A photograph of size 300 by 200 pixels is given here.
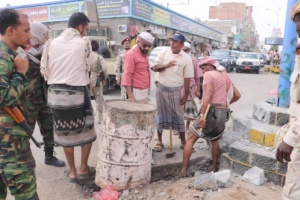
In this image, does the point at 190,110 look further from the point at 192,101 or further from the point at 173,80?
the point at 173,80

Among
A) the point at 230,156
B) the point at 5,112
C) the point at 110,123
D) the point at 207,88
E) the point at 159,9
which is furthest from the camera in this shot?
the point at 159,9

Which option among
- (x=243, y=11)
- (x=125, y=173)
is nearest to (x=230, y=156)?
(x=125, y=173)

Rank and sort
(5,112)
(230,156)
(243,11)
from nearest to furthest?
1. (5,112)
2. (230,156)
3. (243,11)

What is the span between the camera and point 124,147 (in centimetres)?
282

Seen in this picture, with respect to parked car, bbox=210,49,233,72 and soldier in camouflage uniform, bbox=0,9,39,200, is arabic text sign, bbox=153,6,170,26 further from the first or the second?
soldier in camouflage uniform, bbox=0,9,39,200

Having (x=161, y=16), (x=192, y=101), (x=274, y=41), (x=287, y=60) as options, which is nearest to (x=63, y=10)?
(x=161, y=16)

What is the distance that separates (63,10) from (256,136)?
19.9 meters

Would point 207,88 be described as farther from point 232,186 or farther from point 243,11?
point 243,11

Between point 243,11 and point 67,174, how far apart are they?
294 feet

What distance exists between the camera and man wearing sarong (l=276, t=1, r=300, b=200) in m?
1.94

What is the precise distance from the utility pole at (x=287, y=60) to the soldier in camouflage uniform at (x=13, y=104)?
3.47 meters

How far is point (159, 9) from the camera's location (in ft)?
72.2

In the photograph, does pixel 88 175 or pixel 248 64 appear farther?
pixel 248 64

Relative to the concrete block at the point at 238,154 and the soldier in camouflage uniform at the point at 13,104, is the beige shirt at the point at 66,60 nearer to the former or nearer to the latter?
the soldier in camouflage uniform at the point at 13,104
